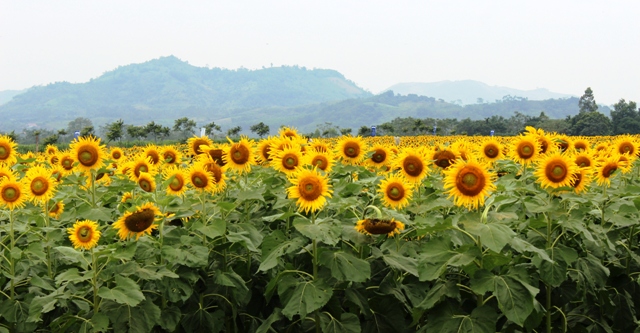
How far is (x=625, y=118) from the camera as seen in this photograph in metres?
56.4

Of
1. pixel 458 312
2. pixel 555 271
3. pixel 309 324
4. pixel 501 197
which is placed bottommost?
pixel 309 324

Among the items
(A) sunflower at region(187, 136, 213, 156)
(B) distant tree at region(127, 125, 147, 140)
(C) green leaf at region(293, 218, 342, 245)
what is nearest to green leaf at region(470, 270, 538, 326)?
(C) green leaf at region(293, 218, 342, 245)

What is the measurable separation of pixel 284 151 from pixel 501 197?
1.72 meters

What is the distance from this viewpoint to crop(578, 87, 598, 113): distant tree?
284 ft

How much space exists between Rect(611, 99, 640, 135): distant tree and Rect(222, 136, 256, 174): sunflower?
54785mm

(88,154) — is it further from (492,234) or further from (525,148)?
(525,148)

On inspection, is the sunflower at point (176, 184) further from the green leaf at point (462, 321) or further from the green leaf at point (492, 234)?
the green leaf at point (492, 234)

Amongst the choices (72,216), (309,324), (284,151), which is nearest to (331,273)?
(309,324)

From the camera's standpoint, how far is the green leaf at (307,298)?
3.47 metres

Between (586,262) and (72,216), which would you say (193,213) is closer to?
(72,216)

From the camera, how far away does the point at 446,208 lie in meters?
4.26

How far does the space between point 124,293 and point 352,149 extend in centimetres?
246

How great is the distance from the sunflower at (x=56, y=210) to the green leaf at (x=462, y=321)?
3224 mm

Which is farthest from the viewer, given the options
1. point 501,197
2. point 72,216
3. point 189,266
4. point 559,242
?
point 72,216
